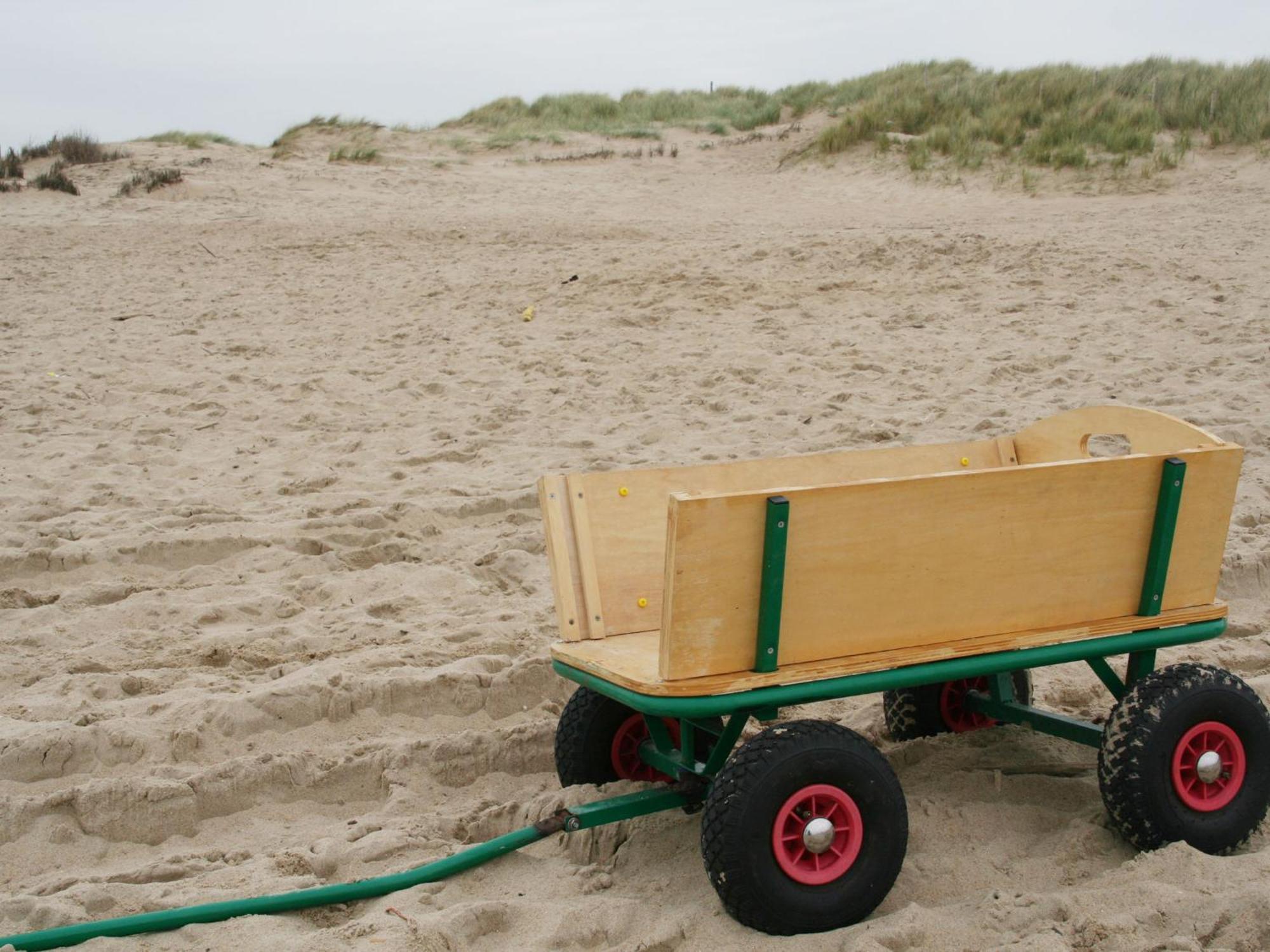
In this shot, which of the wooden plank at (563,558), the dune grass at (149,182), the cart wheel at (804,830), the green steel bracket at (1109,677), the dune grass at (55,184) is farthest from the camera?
the dune grass at (55,184)

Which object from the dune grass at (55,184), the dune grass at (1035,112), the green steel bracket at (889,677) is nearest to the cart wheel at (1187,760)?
the green steel bracket at (889,677)

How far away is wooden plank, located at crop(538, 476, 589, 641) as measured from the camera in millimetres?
3533

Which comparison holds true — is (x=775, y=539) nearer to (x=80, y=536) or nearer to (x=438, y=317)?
(x=80, y=536)

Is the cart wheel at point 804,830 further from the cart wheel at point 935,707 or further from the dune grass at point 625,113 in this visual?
the dune grass at point 625,113

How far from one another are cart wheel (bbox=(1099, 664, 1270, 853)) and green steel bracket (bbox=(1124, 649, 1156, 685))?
0.15 m

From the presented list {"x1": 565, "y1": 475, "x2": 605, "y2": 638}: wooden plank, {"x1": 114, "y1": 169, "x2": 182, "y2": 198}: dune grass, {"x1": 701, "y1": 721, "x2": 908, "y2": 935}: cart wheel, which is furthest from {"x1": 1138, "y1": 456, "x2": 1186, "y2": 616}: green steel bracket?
{"x1": 114, "y1": 169, "x2": 182, "y2": 198}: dune grass

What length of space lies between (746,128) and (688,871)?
1957 cm

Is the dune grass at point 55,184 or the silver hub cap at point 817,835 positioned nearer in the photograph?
the silver hub cap at point 817,835

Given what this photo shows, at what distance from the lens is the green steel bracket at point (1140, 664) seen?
11.1 ft

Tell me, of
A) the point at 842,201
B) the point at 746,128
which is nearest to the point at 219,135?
the point at 746,128

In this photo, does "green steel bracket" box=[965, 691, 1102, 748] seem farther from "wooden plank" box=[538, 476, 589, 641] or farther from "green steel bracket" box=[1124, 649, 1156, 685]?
"wooden plank" box=[538, 476, 589, 641]

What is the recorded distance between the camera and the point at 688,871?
316cm

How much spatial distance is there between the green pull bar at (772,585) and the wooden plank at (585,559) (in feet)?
2.46

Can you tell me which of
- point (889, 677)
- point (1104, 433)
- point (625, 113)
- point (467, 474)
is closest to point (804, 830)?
point (889, 677)
